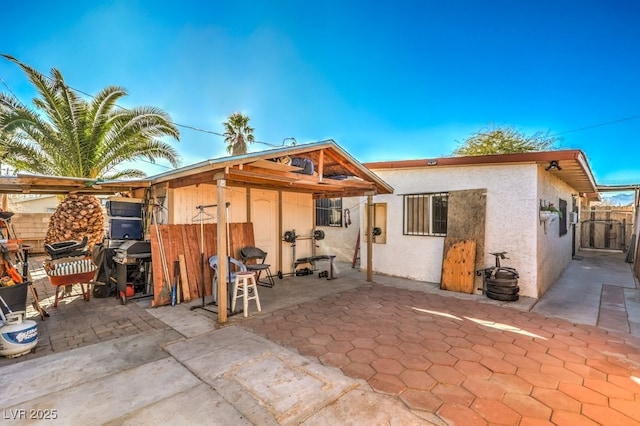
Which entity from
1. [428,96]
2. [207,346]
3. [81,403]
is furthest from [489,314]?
[428,96]

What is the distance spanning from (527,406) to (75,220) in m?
11.3

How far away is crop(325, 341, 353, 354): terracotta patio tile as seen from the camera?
3461 millimetres

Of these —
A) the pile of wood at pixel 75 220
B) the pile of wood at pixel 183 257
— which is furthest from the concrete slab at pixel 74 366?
the pile of wood at pixel 75 220

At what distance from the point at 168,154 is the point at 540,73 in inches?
554

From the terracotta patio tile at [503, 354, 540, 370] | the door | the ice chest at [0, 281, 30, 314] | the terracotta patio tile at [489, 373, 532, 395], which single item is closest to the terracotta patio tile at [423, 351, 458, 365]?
the terracotta patio tile at [489, 373, 532, 395]

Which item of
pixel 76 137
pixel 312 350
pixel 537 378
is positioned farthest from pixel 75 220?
pixel 537 378

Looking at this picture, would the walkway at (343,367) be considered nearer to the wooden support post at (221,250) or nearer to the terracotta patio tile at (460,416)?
the terracotta patio tile at (460,416)

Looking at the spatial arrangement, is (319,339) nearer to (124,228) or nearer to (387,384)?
(387,384)

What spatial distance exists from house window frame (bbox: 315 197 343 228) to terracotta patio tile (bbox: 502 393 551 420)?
8.25 m

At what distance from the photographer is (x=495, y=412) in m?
2.36

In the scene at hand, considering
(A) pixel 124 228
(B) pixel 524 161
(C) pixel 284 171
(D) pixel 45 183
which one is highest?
(B) pixel 524 161

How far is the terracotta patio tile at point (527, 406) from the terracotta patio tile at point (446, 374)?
1.35 ft

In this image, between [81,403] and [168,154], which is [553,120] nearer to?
[168,154]

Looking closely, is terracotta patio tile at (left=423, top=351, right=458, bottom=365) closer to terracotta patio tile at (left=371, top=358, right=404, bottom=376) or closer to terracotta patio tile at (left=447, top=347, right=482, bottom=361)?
terracotta patio tile at (left=447, top=347, right=482, bottom=361)
